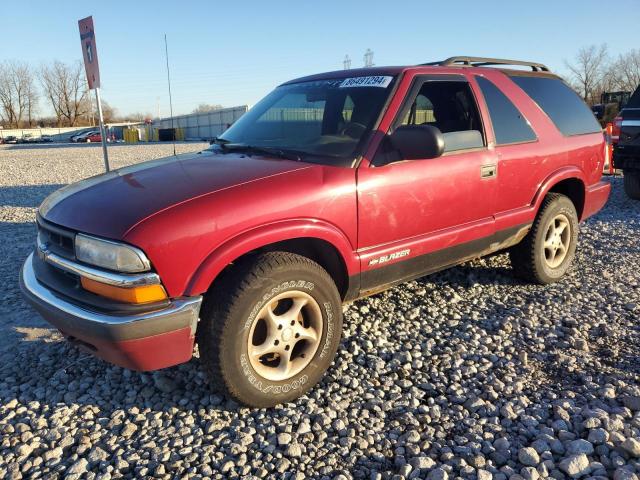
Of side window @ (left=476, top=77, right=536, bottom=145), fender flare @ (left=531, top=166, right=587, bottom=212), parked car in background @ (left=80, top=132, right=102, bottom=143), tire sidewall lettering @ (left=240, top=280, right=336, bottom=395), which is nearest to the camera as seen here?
tire sidewall lettering @ (left=240, top=280, right=336, bottom=395)

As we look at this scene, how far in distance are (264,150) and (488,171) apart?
1.65 metres

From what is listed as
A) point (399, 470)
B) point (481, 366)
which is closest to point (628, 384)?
point (481, 366)

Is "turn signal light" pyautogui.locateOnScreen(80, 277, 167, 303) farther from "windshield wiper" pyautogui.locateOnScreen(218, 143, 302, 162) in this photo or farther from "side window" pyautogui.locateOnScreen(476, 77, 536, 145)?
"side window" pyautogui.locateOnScreen(476, 77, 536, 145)

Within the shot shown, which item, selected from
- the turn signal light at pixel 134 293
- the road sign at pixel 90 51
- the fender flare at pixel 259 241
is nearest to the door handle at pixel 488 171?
the fender flare at pixel 259 241

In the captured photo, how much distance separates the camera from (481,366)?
3109 mm

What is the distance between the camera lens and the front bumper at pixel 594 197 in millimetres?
4688

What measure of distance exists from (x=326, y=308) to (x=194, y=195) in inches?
38.1

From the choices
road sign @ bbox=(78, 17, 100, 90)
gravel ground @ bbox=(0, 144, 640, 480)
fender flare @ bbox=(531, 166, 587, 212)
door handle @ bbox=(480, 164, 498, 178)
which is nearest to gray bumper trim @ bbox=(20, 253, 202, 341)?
gravel ground @ bbox=(0, 144, 640, 480)

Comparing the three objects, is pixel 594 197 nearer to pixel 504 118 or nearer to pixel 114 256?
pixel 504 118

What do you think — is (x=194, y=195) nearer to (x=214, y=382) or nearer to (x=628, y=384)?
(x=214, y=382)

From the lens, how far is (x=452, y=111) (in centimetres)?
381

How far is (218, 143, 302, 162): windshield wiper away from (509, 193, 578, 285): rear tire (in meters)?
2.31

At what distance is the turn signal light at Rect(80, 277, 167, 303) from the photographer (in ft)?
7.54

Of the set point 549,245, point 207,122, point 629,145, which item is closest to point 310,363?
point 549,245
